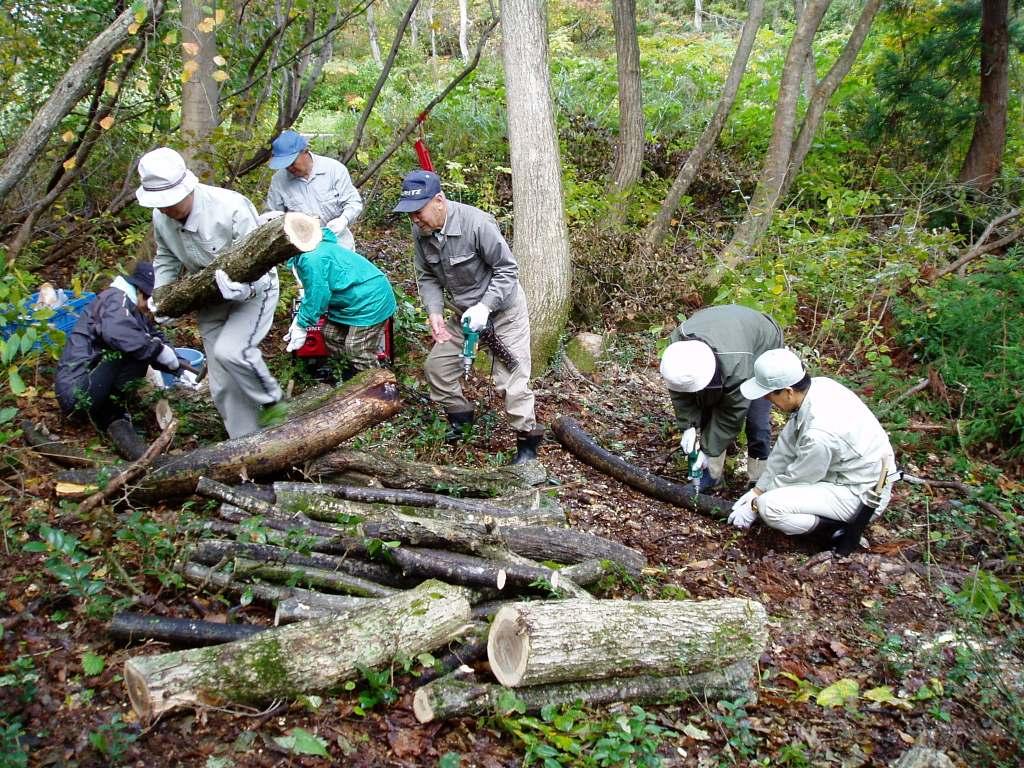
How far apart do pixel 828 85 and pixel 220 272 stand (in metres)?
8.02

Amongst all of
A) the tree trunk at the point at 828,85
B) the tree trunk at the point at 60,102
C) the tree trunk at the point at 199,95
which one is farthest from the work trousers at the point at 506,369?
the tree trunk at the point at 828,85

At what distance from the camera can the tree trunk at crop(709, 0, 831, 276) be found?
809 centimetres

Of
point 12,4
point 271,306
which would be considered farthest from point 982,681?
point 12,4

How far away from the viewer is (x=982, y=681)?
3348 millimetres

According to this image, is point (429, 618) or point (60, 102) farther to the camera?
point (60, 102)

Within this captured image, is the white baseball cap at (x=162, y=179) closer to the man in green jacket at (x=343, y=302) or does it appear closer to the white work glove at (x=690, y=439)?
the man in green jacket at (x=343, y=302)

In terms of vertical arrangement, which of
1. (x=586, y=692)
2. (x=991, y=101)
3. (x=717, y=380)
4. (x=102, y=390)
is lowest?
(x=586, y=692)

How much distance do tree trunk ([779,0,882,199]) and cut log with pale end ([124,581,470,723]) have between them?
789 cm

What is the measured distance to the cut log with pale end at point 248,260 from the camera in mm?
3797

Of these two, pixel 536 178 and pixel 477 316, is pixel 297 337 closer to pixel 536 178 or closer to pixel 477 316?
pixel 477 316

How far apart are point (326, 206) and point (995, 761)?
5.51m

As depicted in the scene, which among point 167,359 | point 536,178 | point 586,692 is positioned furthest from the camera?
point 536,178

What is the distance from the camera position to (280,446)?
413 centimetres

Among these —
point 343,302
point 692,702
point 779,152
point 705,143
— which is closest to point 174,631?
point 692,702
